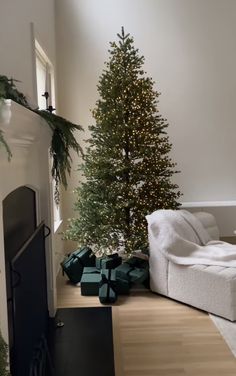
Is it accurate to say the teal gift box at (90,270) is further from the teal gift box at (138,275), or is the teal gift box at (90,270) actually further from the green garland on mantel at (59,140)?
the green garland on mantel at (59,140)

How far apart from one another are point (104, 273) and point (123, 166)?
3.55ft

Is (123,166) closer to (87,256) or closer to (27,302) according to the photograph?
(87,256)

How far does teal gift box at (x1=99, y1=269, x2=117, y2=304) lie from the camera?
328 cm

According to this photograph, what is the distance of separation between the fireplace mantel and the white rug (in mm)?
1267

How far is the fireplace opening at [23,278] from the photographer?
Answer: 5.63 feet

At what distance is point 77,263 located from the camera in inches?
152

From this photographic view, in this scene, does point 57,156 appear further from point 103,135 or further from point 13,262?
point 103,135

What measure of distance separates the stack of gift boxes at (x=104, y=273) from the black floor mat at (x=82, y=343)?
33 centimetres

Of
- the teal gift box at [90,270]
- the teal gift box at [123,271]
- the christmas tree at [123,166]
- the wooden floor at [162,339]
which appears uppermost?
the christmas tree at [123,166]

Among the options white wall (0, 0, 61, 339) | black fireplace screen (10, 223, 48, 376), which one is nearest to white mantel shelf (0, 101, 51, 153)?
white wall (0, 0, 61, 339)

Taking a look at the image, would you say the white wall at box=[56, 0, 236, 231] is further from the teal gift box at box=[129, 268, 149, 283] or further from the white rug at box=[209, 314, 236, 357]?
the white rug at box=[209, 314, 236, 357]

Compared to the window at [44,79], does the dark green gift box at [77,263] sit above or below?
below

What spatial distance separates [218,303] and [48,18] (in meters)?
3.45

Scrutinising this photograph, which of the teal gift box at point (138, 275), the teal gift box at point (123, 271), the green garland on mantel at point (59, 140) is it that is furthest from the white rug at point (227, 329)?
the green garland on mantel at point (59, 140)
